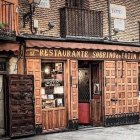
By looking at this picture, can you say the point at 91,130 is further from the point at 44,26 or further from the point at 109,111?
the point at 44,26

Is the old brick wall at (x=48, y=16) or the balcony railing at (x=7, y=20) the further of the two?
the old brick wall at (x=48, y=16)

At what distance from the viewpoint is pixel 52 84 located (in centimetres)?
1836

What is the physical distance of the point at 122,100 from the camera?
67.3 feet

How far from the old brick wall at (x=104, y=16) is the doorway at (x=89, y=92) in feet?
6.56

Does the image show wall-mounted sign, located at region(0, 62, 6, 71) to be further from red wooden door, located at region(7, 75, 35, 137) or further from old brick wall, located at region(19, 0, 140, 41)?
old brick wall, located at region(19, 0, 140, 41)

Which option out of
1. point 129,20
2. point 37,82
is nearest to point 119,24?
point 129,20

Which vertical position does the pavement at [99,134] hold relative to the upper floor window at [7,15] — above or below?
below

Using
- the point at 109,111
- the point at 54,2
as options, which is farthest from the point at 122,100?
the point at 54,2

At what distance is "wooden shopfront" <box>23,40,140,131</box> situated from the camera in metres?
17.5

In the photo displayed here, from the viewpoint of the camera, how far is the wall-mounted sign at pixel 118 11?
2161 centimetres

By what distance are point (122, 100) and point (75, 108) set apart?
9.32ft

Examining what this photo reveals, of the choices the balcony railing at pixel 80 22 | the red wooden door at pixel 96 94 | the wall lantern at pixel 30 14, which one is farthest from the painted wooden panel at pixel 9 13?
the red wooden door at pixel 96 94

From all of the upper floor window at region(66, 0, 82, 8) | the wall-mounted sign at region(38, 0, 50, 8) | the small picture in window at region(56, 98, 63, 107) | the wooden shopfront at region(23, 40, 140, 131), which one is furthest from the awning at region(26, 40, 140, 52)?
the upper floor window at region(66, 0, 82, 8)

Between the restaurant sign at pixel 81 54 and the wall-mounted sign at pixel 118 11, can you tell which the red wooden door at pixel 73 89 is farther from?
the wall-mounted sign at pixel 118 11
